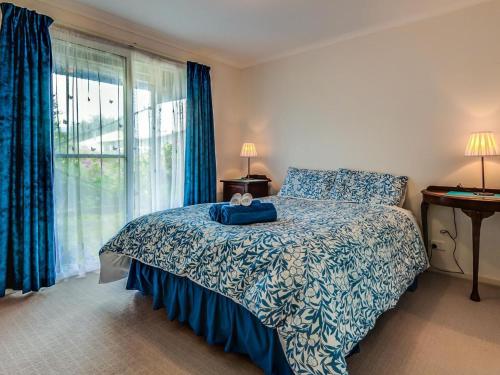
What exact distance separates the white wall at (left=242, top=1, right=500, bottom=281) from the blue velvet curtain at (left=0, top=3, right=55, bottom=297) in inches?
103

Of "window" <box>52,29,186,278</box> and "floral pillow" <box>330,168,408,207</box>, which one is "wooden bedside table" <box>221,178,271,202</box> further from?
"floral pillow" <box>330,168,408,207</box>

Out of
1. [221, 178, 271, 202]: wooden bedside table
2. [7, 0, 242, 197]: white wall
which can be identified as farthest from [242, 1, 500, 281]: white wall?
[7, 0, 242, 197]: white wall

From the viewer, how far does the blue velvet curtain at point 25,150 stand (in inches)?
90.4

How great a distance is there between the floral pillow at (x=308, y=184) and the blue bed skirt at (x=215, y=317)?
182 cm

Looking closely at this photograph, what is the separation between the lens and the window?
8.75 ft

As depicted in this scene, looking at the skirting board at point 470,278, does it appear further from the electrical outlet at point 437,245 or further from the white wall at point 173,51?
the white wall at point 173,51

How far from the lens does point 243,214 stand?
6.56ft

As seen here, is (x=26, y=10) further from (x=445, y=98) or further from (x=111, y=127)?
(x=445, y=98)

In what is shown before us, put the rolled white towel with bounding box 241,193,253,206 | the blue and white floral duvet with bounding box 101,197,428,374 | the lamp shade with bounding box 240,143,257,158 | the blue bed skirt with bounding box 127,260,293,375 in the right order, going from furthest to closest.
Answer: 1. the lamp shade with bounding box 240,143,257,158
2. the rolled white towel with bounding box 241,193,253,206
3. the blue bed skirt with bounding box 127,260,293,375
4. the blue and white floral duvet with bounding box 101,197,428,374

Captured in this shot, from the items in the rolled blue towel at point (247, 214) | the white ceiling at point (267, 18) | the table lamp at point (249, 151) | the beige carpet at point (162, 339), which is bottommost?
the beige carpet at point (162, 339)

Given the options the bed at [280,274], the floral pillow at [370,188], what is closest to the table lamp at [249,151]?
the floral pillow at [370,188]

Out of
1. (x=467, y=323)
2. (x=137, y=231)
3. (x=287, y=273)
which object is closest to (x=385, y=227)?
(x=467, y=323)

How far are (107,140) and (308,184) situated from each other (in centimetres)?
218

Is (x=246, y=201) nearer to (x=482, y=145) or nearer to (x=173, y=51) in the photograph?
(x=482, y=145)
